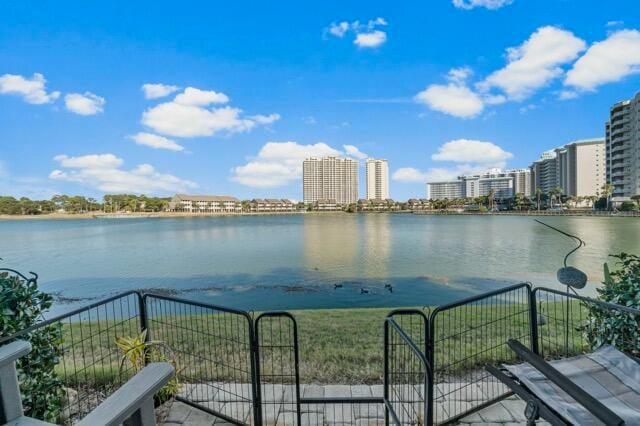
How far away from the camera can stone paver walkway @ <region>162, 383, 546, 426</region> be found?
3.09 metres

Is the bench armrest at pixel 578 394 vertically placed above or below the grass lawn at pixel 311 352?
above

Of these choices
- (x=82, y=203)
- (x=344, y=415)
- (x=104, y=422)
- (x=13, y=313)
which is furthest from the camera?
(x=82, y=203)

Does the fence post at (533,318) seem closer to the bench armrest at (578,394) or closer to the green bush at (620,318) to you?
the green bush at (620,318)

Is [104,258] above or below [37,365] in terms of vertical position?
below

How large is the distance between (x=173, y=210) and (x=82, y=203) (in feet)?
110

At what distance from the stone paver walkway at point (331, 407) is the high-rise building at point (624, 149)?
289 ft

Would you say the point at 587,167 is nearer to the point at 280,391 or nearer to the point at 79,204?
the point at 280,391

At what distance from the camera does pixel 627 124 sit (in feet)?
230

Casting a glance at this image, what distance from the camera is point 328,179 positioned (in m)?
197

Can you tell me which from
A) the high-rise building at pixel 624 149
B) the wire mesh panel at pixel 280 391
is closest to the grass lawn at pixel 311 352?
the wire mesh panel at pixel 280 391

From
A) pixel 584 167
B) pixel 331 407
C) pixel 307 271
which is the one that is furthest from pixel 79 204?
pixel 584 167

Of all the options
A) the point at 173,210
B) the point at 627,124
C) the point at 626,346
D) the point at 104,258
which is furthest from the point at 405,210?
the point at 626,346

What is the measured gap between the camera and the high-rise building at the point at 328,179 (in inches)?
7766

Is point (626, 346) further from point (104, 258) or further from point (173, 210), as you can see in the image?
point (173, 210)
